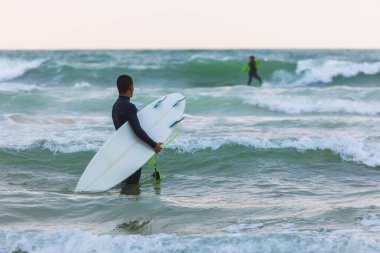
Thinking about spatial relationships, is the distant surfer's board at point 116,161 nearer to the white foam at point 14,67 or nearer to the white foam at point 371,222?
the white foam at point 371,222

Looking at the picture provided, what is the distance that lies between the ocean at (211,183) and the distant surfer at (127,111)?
0.58 metres

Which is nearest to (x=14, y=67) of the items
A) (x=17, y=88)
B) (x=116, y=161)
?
(x=17, y=88)

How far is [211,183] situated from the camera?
22.9 feet

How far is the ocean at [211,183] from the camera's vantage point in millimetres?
4594

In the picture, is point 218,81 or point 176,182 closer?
point 176,182

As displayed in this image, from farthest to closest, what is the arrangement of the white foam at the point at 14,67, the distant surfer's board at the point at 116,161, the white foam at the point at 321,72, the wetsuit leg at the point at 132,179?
the white foam at the point at 14,67 < the white foam at the point at 321,72 < the wetsuit leg at the point at 132,179 < the distant surfer's board at the point at 116,161

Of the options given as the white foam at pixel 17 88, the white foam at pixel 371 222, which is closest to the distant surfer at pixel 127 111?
the white foam at pixel 371 222

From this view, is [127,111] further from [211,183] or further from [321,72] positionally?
[321,72]

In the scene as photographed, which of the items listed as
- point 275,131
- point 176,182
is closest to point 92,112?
point 275,131

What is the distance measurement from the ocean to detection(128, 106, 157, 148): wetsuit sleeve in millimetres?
547

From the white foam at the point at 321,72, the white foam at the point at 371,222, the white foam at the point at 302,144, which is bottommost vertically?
the white foam at the point at 371,222

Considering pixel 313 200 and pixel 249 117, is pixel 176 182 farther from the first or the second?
pixel 249 117

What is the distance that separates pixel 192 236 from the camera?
15.4ft

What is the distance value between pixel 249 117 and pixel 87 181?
7.15m
